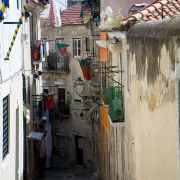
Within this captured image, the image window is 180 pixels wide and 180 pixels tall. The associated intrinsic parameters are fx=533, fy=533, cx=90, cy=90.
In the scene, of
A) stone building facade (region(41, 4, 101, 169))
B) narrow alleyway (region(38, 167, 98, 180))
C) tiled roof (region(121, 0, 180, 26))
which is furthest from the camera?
stone building facade (region(41, 4, 101, 169))

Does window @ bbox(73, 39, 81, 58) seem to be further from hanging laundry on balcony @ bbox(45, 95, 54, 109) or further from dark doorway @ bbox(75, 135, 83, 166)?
dark doorway @ bbox(75, 135, 83, 166)

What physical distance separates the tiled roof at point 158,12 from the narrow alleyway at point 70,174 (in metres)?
16.2

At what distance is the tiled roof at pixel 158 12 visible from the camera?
473 inches

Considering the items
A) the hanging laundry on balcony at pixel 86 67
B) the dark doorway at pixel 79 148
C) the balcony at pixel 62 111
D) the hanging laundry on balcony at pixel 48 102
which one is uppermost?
the hanging laundry on balcony at pixel 86 67

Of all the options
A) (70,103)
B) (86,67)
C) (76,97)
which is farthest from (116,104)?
(70,103)

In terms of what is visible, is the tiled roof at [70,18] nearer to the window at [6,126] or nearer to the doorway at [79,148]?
the doorway at [79,148]

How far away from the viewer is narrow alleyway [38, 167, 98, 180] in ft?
92.6

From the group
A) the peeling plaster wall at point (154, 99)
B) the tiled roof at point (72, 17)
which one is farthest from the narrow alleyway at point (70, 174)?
the peeling plaster wall at point (154, 99)

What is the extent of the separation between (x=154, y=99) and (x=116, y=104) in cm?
574

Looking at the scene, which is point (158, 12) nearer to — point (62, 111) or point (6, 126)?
point (6, 126)


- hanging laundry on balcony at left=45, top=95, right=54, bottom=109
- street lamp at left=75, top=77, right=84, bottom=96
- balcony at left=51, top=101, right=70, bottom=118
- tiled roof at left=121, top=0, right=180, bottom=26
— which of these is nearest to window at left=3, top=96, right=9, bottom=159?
tiled roof at left=121, top=0, right=180, bottom=26

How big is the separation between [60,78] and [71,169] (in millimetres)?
5685

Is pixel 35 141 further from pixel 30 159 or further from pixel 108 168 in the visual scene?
pixel 108 168

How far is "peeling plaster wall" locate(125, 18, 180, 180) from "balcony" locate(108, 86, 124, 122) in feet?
7.72
